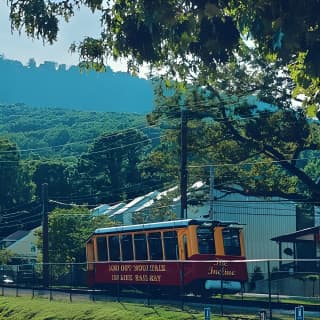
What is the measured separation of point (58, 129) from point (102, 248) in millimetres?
100206

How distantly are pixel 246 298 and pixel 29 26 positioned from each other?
627 inches

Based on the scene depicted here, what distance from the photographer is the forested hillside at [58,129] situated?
121250mm

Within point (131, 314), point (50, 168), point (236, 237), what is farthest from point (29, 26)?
point (50, 168)

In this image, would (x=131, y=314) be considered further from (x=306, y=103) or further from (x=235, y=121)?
(x=235, y=121)

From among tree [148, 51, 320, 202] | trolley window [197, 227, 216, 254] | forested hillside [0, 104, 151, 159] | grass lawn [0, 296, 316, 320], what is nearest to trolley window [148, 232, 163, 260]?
trolley window [197, 227, 216, 254]

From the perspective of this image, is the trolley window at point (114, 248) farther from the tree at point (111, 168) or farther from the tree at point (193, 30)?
the tree at point (111, 168)

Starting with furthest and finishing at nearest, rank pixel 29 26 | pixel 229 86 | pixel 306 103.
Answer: pixel 229 86, pixel 306 103, pixel 29 26

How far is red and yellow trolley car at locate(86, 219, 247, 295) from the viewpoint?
27875 millimetres

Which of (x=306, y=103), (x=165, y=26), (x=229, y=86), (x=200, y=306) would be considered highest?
(x=229, y=86)

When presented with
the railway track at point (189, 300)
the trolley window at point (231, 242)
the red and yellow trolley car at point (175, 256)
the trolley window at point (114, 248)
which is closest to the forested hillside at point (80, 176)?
the trolley window at point (114, 248)

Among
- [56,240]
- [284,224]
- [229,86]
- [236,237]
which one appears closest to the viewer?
[236,237]

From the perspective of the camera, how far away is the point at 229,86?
136 ft

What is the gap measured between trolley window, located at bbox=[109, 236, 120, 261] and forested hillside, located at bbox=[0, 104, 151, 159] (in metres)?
75.8

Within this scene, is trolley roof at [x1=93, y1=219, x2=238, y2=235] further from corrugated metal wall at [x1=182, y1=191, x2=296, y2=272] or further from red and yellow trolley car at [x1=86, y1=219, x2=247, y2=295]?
corrugated metal wall at [x1=182, y1=191, x2=296, y2=272]
